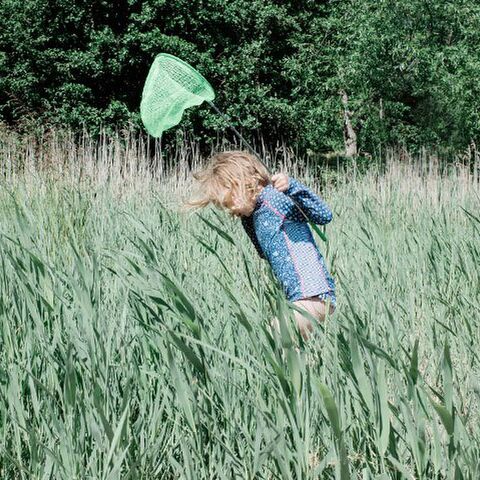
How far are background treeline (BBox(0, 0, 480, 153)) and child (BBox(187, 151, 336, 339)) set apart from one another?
9.70m

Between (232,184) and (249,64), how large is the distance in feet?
36.3

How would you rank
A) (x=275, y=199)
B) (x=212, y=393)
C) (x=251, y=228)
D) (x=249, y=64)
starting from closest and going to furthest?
1. (x=212, y=393)
2. (x=275, y=199)
3. (x=251, y=228)
4. (x=249, y=64)

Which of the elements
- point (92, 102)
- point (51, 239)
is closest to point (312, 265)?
point (51, 239)

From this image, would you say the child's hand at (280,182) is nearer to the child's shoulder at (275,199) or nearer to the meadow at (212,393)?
the child's shoulder at (275,199)

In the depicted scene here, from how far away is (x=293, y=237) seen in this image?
2539mm

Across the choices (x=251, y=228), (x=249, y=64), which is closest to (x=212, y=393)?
(x=251, y=228)

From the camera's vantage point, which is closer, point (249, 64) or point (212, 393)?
point (212, 393)

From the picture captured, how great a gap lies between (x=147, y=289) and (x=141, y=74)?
1298cm

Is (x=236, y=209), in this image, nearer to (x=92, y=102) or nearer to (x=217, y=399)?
(x=217, y=399)

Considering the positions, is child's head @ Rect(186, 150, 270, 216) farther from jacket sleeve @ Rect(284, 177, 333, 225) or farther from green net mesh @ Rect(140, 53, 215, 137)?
green net mesh @ Rect(140, 53, 215, 137)

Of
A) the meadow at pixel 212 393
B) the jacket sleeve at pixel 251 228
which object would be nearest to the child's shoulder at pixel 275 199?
the jacket sleeve at pixel 251 228

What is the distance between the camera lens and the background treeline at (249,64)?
12148 mm

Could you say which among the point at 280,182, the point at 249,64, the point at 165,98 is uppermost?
the point at 249,64

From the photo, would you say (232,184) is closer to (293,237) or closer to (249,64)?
(293,237)
